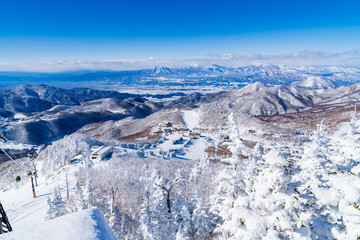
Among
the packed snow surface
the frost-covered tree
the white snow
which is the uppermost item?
the packed snow surface

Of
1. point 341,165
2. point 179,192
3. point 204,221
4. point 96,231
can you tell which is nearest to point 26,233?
point 96,231

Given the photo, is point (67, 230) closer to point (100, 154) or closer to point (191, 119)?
point (100, 154)

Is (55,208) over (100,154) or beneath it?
over

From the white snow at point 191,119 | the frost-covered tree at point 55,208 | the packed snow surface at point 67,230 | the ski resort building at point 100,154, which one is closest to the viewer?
the packed snow surface at point 67,230

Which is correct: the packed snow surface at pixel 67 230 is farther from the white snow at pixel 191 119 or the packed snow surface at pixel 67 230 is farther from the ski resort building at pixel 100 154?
the white snow at pixel 191 119

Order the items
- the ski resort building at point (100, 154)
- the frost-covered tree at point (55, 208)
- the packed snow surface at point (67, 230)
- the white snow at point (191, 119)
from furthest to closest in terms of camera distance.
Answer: the white snow at point (191, 119), the ski resort building at point (100, 154), the frost-covered tree at point (55, 208), the packed snow surface at point (67, 230)

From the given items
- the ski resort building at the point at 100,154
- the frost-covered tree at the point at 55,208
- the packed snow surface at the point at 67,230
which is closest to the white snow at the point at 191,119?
the ski resort building at the point at 100,154

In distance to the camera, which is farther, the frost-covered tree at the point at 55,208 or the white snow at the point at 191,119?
the white snow at the point at 191,119

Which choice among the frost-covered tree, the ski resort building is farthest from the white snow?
the frost-covered tree

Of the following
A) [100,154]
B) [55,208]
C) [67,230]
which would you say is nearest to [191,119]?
[100,154]

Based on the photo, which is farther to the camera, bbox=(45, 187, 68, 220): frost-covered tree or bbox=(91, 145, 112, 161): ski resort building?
bbox=(91, 145, 112, 161): ski resort building

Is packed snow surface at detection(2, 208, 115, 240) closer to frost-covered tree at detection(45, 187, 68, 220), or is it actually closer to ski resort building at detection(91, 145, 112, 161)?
frost-covered tree at detection(45, 187, 68, 220)
